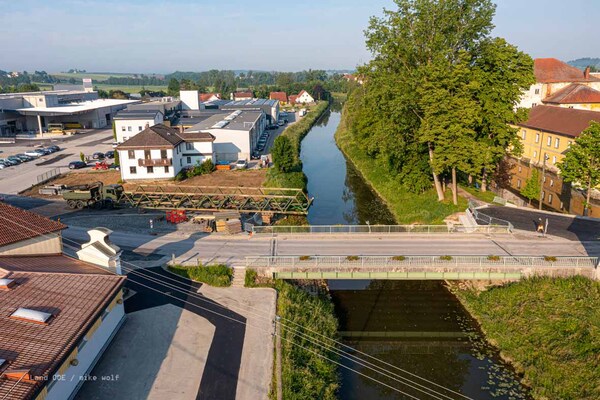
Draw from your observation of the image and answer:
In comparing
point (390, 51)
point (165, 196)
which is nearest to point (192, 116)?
point (165, 196)

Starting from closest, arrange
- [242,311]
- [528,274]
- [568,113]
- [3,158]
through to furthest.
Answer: [242,311]
[528,274]
[568,113]
[3,158]

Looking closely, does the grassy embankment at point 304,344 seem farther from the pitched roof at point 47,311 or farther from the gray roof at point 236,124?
the gray roof at point 236,124

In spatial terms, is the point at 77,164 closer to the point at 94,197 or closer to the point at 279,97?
the point at 94,197

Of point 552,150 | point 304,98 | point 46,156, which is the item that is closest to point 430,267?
point 552,150

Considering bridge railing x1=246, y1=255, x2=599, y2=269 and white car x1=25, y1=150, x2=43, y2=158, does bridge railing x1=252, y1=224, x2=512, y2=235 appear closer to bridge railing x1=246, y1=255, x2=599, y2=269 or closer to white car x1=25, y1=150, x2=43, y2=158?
bridge railing x1=246, y1=255, x2=599, y2=269

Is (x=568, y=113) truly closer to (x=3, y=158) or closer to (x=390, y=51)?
(x=390, y=51)

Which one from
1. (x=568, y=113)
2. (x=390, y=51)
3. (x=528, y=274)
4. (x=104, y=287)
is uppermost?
(x=390, y=51)

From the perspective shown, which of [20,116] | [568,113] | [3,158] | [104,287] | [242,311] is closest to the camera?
[104,287]
